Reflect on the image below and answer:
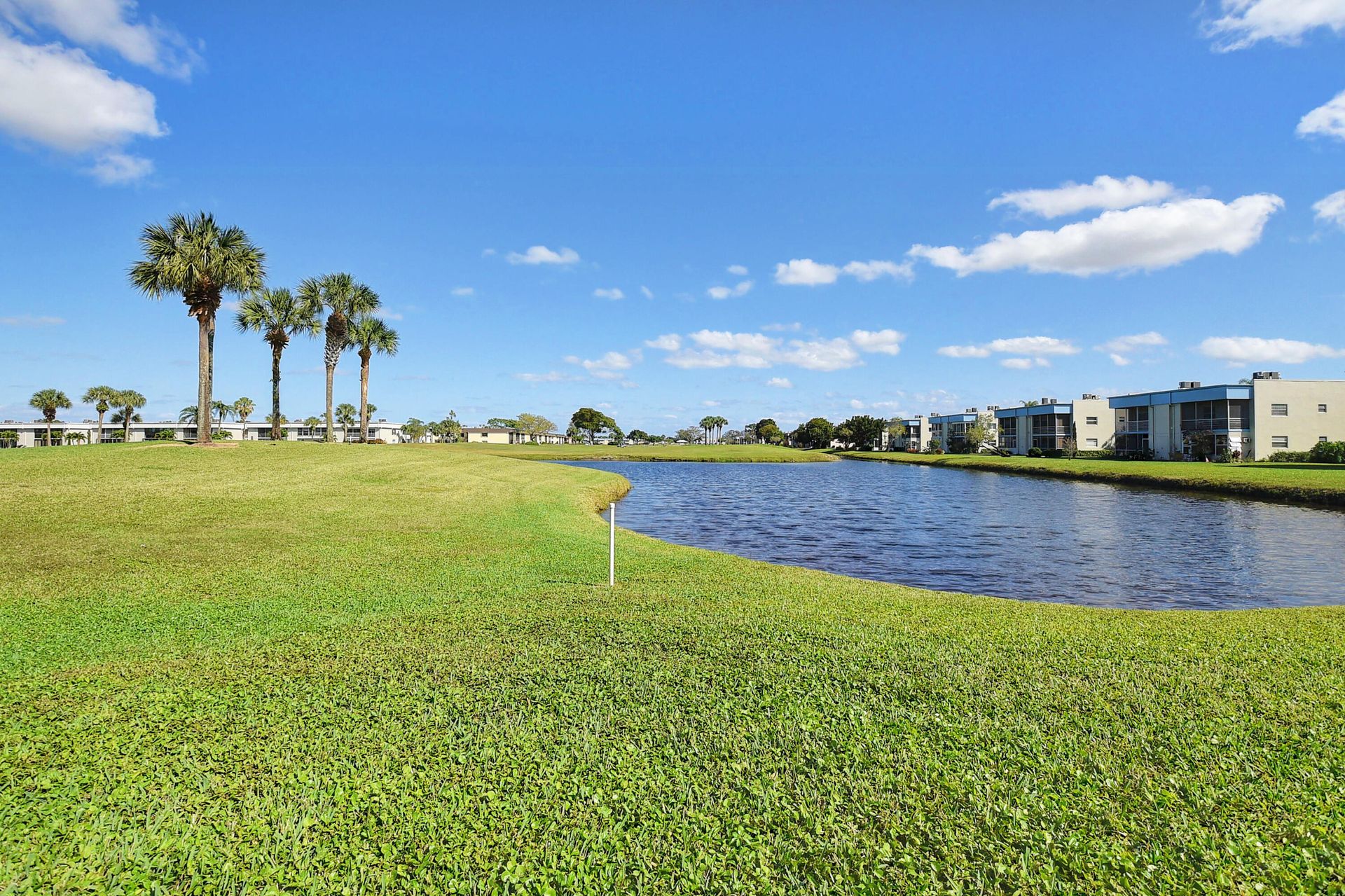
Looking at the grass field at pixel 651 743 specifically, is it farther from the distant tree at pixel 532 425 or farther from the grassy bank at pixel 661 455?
the distant tree at pixel 532 425

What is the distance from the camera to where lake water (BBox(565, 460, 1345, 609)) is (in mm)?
14117

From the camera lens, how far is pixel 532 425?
184750mm

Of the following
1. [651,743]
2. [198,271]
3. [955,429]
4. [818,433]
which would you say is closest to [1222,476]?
[651,743]

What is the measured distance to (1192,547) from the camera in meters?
19.2

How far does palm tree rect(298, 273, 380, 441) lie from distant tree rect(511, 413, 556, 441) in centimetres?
13044

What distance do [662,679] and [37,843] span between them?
4.03 m

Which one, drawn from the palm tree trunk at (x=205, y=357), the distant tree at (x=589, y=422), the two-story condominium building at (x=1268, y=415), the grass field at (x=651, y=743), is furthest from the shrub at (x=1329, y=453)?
the distant tree at (x=589, y=422)

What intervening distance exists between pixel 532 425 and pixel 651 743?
18494cm

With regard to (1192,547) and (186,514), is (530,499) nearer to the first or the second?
(186,514)

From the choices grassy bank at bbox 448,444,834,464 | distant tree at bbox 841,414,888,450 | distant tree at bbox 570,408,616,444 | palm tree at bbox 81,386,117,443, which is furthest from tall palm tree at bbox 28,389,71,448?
distant tree at bbox 841,414,888,450

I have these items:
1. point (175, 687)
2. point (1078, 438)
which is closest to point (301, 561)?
point (175, 687)

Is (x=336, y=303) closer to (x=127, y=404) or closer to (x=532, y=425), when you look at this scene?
(x=127, y=404)

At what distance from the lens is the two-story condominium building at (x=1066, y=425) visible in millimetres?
85062

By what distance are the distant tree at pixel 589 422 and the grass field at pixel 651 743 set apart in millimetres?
161405
